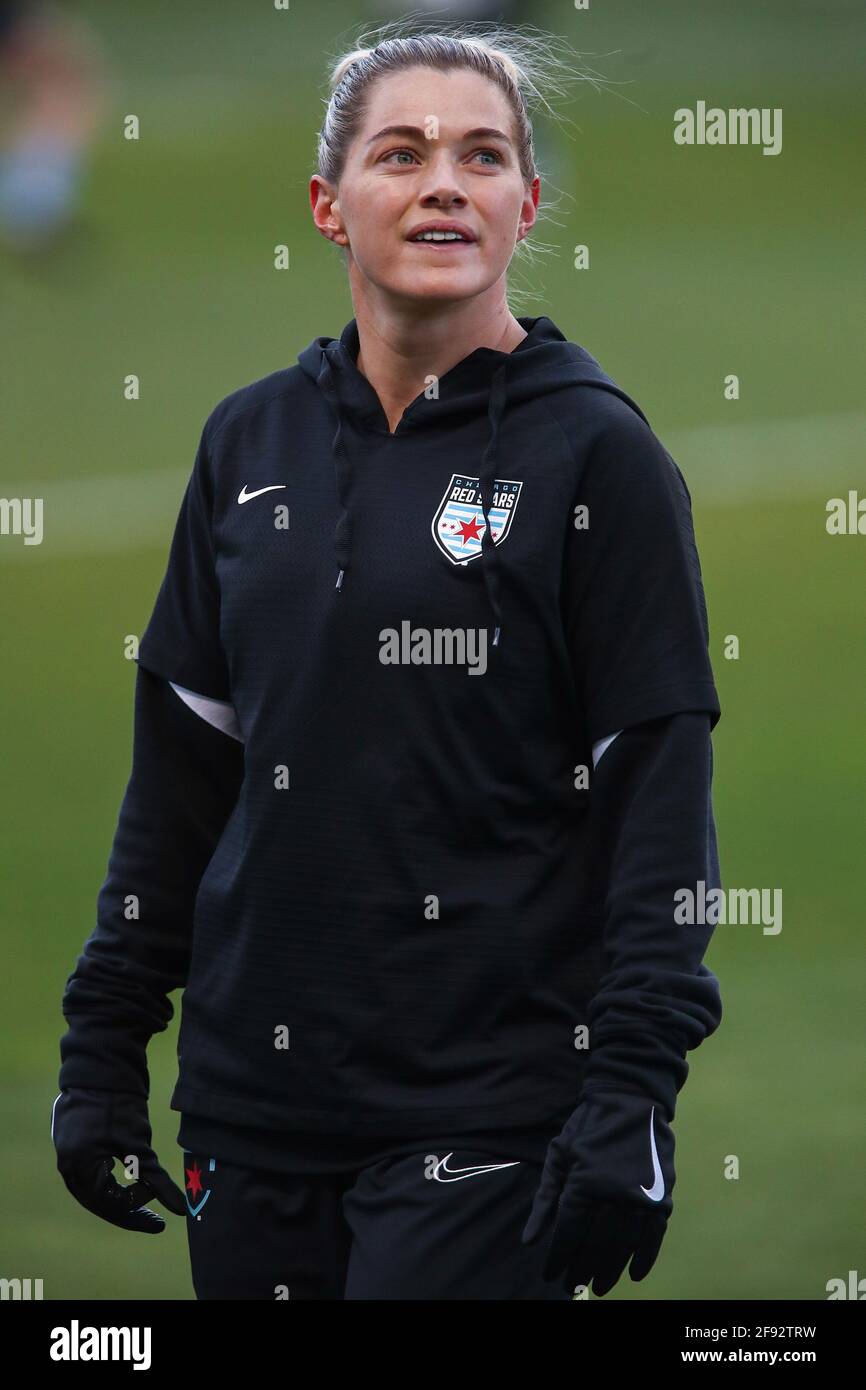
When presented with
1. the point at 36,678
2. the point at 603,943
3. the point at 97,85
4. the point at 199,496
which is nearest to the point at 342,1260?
→ the point at 603,943

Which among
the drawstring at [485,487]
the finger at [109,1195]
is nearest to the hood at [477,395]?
the drawstring at [485,487]

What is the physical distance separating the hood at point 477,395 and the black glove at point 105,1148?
918 millimetres

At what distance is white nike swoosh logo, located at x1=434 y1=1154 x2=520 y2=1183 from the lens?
3.30m

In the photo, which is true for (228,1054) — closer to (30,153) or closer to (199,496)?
(199,496)

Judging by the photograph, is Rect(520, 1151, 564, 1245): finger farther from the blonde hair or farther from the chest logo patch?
the blonde hair

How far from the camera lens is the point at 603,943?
11.0 ft

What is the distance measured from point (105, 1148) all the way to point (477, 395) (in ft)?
4.19

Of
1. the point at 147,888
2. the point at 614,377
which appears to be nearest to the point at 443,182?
the point at 147,888

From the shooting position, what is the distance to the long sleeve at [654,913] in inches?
126

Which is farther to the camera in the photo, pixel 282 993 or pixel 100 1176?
pixel 100 1176

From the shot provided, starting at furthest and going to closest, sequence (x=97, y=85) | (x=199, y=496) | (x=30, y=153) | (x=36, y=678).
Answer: (x=97, y=85) < (x=30, y=153) < (x=36, y=678) < (x=199, y=496)

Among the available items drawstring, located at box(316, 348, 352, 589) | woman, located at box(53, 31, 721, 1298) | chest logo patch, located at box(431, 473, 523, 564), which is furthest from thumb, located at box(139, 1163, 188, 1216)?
chest logo patch, located at box(431, 473, 523, 564)

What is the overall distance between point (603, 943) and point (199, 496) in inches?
36.7

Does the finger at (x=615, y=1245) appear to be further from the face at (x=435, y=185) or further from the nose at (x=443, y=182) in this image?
the nose at (x=443, y=182)
